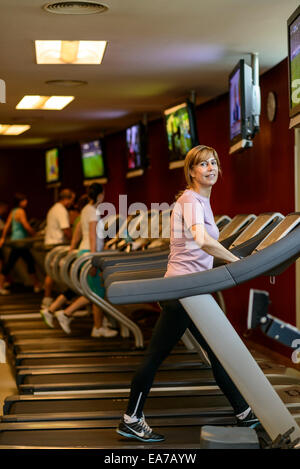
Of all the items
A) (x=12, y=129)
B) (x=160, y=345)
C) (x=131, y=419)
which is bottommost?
(x=131, y=419)

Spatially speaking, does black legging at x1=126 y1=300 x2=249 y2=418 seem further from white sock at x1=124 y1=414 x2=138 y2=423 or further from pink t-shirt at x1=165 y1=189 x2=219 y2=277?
pink t-shirt at x1=165 y1=189 x2=219 y2=277

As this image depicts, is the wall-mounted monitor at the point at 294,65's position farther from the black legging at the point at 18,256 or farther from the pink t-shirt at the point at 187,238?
the black legging at the point at 18,256

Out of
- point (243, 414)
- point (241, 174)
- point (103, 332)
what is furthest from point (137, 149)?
point (243, 414)

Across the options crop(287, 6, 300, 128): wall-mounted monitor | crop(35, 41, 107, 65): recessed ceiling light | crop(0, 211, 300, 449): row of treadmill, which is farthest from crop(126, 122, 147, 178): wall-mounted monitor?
crop(287, 6, 300, 128): wall-mounted monitor

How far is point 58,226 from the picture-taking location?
925 cm

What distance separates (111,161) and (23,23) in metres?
7.19

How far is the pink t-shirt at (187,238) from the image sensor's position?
365 centimetres

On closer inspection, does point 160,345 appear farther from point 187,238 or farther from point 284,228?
point 284,228

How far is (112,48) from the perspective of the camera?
19.5 feet

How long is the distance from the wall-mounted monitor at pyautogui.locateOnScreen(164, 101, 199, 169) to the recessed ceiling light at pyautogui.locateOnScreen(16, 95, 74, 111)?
3.74 feet

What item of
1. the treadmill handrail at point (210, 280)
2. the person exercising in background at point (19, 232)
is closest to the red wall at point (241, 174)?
the person exercising in background at point (19, 232)

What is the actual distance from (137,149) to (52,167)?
150 inches

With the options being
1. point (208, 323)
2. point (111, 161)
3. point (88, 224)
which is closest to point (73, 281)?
point (88, 224)
